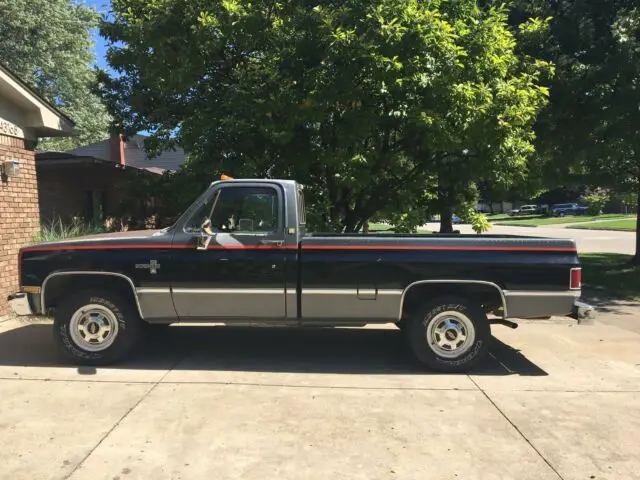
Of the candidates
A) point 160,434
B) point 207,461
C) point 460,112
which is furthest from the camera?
point 460,112

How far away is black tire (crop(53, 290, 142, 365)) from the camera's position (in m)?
5.89

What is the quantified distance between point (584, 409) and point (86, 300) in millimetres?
4956

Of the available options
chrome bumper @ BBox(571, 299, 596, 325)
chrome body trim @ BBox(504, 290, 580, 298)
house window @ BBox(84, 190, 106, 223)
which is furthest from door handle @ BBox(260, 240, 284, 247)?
house window @ BBox(84, 190, 106, 223)

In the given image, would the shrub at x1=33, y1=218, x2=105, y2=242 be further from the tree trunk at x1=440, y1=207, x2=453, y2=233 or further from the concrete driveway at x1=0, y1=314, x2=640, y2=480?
the tree trunk at x1=440, y1=207, x2=453, y2=233

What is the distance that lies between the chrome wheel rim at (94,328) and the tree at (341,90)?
11.7 feet

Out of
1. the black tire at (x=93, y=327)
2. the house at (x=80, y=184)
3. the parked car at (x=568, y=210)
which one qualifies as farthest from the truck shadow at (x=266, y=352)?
the parked car at (x=568, y=210)

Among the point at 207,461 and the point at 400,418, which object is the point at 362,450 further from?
the point at 207,461

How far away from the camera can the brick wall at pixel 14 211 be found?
8.37 meters

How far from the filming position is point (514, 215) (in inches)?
3120

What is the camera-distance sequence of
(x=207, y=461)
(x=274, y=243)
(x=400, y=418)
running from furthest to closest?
(x=274, y=243) < (x=400, y=418) < (x=207, y=461)

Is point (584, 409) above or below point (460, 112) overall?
below

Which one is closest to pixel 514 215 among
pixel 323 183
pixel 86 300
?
pixel 323 183

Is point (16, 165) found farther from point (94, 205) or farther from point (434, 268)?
point (434, 268)

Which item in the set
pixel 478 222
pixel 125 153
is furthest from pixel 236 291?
pixel 125 153
